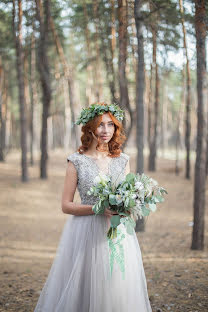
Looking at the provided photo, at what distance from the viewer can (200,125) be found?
625 cm

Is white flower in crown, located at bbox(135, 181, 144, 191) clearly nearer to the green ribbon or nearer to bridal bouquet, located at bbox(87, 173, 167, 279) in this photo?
bridal bouquet, located at bbox(87, 173, 167, 279)

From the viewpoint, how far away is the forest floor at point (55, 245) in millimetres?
4625

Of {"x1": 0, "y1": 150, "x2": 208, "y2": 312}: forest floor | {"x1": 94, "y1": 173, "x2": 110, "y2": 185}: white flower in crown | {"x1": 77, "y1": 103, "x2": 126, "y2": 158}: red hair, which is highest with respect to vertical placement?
{"x1": 77, "y1": 103, "x2": 126, "y2": 158}: red hair

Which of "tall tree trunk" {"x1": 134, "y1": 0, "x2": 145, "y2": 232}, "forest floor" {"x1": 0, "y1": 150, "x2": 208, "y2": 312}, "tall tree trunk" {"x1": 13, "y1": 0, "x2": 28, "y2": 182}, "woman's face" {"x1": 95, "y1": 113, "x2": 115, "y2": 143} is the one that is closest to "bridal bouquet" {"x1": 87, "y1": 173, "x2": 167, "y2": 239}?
"woman's face" {"x1": 95, "y1": 113, "x2": 115, "y2": 143}

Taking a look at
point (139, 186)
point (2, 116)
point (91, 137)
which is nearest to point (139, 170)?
point (91, 137)

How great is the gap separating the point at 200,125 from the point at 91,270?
171 inches

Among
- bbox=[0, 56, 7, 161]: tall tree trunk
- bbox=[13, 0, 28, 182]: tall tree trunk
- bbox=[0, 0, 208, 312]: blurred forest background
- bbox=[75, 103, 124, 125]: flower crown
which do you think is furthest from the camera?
bbox=[0, 56, 7, 161]: tall tree trunk

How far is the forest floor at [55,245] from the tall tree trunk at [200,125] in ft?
2.04

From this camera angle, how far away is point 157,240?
796cm

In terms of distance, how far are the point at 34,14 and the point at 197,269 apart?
1181 cm

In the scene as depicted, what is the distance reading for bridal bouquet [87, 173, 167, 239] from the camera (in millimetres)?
2504

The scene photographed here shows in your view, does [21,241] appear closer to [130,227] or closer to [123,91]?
[123,91]

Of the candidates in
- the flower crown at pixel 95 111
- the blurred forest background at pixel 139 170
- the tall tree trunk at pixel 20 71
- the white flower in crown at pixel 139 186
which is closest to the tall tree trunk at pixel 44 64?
the blurred forest background at pixel 139 170

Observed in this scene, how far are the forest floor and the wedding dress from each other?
1.51m
